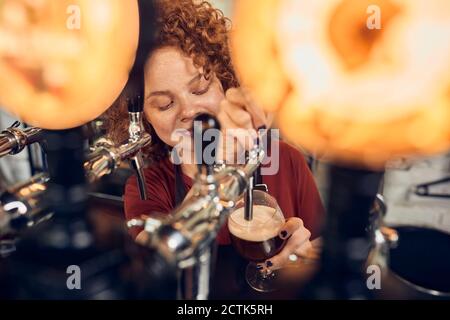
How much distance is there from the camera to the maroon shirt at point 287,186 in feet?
3.79

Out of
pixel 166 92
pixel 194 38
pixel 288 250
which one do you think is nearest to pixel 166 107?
pixel 166 92

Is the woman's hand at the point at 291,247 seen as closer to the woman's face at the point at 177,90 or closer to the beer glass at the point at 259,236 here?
the beer glass at the point at 259,236

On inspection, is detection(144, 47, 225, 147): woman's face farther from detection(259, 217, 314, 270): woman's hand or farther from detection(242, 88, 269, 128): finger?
detection(259, 217, 314, 270): woman's hand

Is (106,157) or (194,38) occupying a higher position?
(194,38)

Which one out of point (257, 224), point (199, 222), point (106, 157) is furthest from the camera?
point (257, 224)

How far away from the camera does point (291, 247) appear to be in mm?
955

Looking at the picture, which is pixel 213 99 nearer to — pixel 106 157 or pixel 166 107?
pixel 166 107

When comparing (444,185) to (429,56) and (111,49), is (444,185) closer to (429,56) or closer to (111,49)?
(429,56)

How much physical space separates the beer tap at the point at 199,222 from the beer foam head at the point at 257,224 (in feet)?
0.56

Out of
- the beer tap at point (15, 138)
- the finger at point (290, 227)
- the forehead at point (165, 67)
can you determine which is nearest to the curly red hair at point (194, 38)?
the forehead at point (165, 67)

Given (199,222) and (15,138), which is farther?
(15,138)

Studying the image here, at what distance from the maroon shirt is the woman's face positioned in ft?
0.64

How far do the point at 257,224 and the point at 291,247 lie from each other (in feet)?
0.59

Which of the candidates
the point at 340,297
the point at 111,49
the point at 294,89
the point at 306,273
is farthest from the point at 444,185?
the point at 111,49
